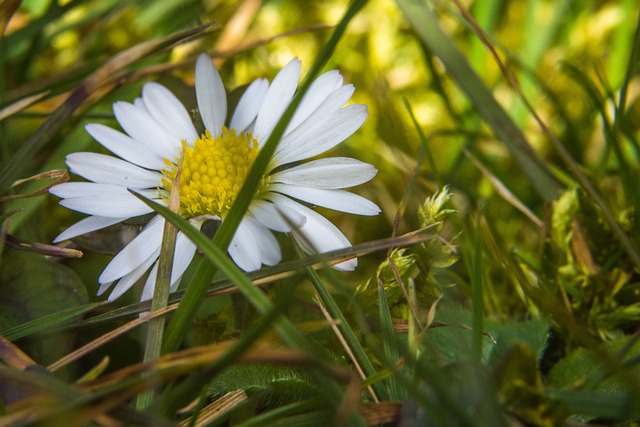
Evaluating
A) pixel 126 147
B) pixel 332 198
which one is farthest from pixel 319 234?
pixel 126 147

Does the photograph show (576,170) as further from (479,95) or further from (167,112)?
(167,112)

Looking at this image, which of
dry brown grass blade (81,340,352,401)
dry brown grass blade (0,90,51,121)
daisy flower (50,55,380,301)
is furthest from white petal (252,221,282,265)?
dry brown grass blade (0,90,51,121)

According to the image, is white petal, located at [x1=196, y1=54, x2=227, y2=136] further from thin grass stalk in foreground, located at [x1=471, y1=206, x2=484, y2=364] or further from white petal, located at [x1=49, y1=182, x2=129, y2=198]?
thin grass stalk in foreground, located at [x1=471, y1=206, x2=484, y2=364]

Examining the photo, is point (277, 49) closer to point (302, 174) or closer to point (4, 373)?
point (302, 174)

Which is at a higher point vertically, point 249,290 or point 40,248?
point 40,248

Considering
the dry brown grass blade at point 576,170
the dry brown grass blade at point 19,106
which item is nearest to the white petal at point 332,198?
the dry brown grass blade at point 576,170

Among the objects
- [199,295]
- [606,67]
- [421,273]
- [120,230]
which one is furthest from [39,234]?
[606,67]
